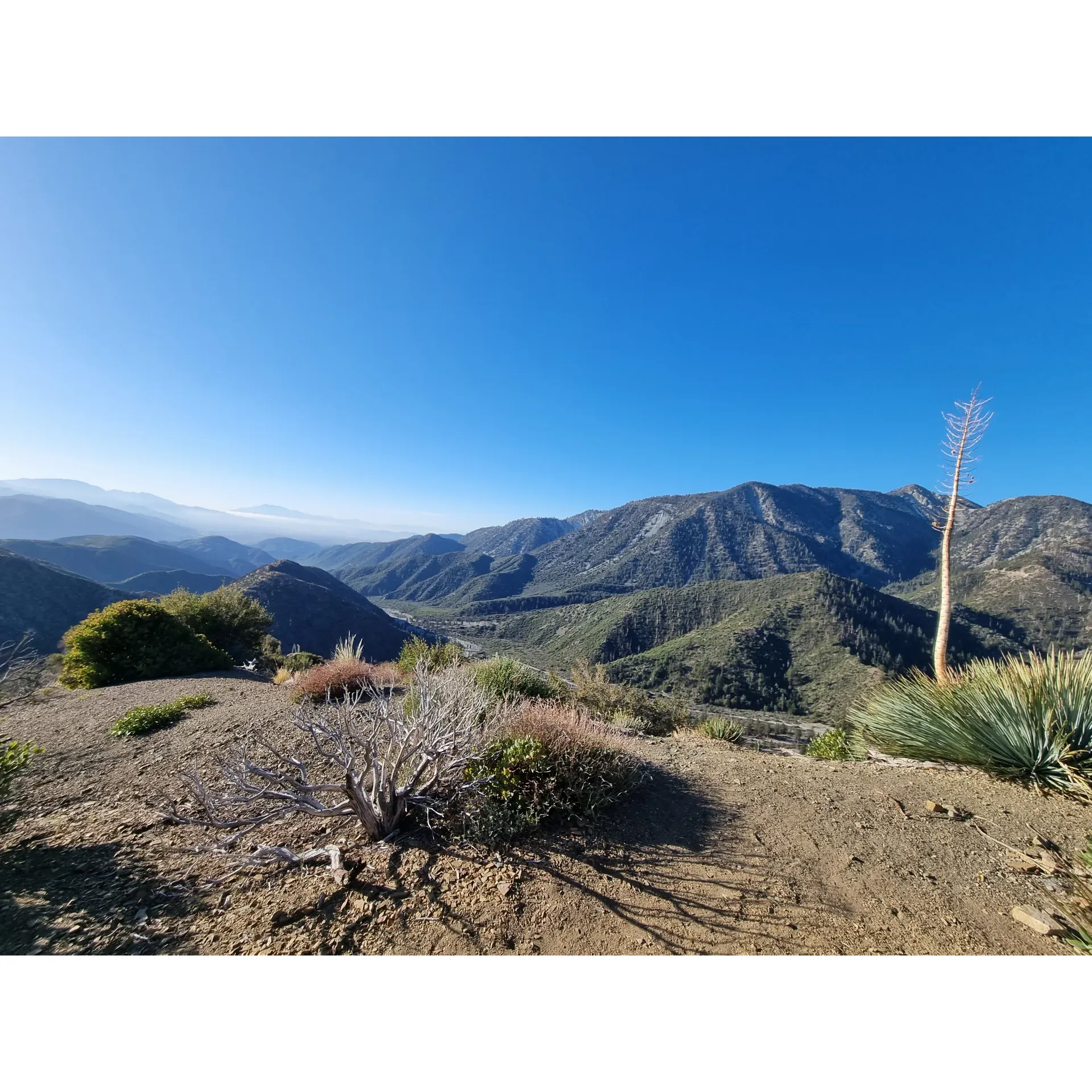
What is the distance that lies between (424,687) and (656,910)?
2014 millimetres

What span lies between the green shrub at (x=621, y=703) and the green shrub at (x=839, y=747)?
7.93 feet

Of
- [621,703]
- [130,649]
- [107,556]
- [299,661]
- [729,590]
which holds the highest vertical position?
[729,590]

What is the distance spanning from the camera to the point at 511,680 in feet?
21.9

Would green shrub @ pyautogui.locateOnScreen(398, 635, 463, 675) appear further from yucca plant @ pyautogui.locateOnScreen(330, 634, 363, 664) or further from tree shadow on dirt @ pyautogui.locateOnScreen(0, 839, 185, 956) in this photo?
tree shadow on dirt @ pyautogui.locateOnScreen(0, 839, 185, 956)

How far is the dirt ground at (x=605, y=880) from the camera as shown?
225cm

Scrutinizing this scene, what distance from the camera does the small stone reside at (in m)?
2.23

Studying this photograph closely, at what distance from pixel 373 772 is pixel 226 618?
45.2ft

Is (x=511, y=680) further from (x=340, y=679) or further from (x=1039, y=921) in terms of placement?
(x=1039, y=921)

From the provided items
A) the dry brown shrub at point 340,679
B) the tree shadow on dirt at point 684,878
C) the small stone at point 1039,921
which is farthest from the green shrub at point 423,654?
the small stone at point 1039,921

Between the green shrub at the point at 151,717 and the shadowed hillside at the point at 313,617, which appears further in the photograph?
the shadowed hillside at the point at 313,617

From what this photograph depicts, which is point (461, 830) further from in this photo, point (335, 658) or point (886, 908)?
point (335, 658)

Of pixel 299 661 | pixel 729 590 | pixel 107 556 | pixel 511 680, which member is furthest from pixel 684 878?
pixel 107 556

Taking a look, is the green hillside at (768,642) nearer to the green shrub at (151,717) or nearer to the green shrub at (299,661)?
the green shrub at (299,661)

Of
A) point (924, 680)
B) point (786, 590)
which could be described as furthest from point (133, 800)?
point (786, 590)
